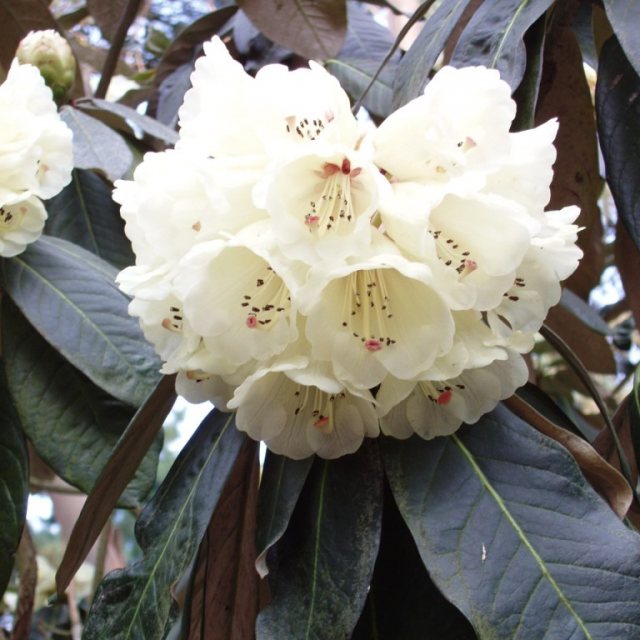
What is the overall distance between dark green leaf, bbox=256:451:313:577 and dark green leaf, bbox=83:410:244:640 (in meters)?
0.05

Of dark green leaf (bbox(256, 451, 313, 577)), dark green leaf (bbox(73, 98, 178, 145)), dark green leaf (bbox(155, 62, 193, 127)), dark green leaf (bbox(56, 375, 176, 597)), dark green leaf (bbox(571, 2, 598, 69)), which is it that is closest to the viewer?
dark green leaf (bbox(256, 451, 313, 577))

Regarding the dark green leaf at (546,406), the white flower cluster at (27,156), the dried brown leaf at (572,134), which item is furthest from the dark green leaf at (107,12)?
the dark green leaf at (546,406)

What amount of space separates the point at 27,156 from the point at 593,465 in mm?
743

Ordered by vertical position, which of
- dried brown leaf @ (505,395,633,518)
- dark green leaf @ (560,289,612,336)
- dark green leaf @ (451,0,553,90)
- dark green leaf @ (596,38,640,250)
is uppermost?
dark green leaf @ (451,0,553,90)

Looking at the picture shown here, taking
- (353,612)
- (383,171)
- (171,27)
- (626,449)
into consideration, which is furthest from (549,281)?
(171,27)

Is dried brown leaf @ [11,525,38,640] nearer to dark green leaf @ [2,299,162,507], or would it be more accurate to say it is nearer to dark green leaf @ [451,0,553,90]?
dark green leaf @ [2,299,162,507]

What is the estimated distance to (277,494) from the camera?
0.83 metres

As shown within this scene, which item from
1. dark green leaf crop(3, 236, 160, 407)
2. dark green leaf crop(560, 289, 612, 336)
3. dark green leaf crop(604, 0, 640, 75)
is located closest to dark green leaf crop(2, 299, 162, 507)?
dark green leaf crop(3, 236, 160, 407)

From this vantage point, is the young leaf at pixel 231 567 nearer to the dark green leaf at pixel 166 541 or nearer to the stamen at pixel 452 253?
the dark green leaf at pixel 166 541

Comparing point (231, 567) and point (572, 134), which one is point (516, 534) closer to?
point (231, 567)

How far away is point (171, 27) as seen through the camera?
3.20m

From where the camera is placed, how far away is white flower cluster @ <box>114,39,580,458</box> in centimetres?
69

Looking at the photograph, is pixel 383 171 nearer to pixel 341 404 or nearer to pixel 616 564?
pixel 341 404

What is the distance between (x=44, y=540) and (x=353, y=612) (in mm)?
6080
